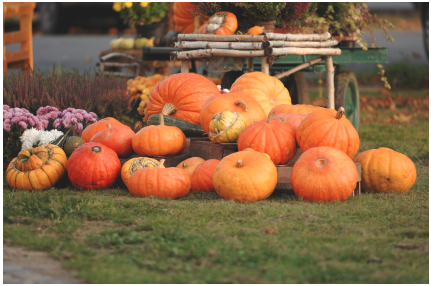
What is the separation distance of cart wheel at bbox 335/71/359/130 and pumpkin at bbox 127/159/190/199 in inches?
158

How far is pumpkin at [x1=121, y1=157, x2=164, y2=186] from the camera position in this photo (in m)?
4.35

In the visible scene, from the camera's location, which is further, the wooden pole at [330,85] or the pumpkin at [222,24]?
the wooden pole at [330,85]

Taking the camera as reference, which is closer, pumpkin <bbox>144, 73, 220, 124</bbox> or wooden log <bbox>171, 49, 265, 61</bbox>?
pumpkin <bbox>144, 73, 220, 124</bbox>

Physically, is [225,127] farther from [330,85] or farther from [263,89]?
[330,85]

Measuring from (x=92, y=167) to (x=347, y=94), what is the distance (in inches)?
190

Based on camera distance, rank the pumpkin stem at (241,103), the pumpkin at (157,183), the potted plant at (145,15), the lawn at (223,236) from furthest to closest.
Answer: the potted plant at (145,15) → the pumpkin stem at (241,103) → the pumpkin at (157,183) → the lawn at (223,236)

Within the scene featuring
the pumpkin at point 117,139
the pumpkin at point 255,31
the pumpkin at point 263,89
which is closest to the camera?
the pumpkin at point 117,139

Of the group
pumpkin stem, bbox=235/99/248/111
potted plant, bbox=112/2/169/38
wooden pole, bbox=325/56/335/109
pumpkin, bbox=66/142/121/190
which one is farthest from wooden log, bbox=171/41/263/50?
potted plant, bbox=112/2/169/38

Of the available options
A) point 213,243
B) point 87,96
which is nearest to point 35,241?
point 213,243

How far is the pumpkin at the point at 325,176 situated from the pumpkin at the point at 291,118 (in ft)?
2.05

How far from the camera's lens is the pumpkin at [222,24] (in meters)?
6.20

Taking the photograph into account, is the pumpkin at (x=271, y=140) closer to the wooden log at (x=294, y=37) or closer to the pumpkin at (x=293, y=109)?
the pumpkin at (x=293, y=109)

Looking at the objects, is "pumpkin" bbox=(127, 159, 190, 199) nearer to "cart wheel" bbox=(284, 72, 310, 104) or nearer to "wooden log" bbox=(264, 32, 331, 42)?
"wooden log" bbox=(264, 32, 331, 42)

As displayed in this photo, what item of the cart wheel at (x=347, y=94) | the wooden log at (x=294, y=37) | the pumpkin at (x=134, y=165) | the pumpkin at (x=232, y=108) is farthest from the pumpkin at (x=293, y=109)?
the cart wheel at (x=347, y=94)
